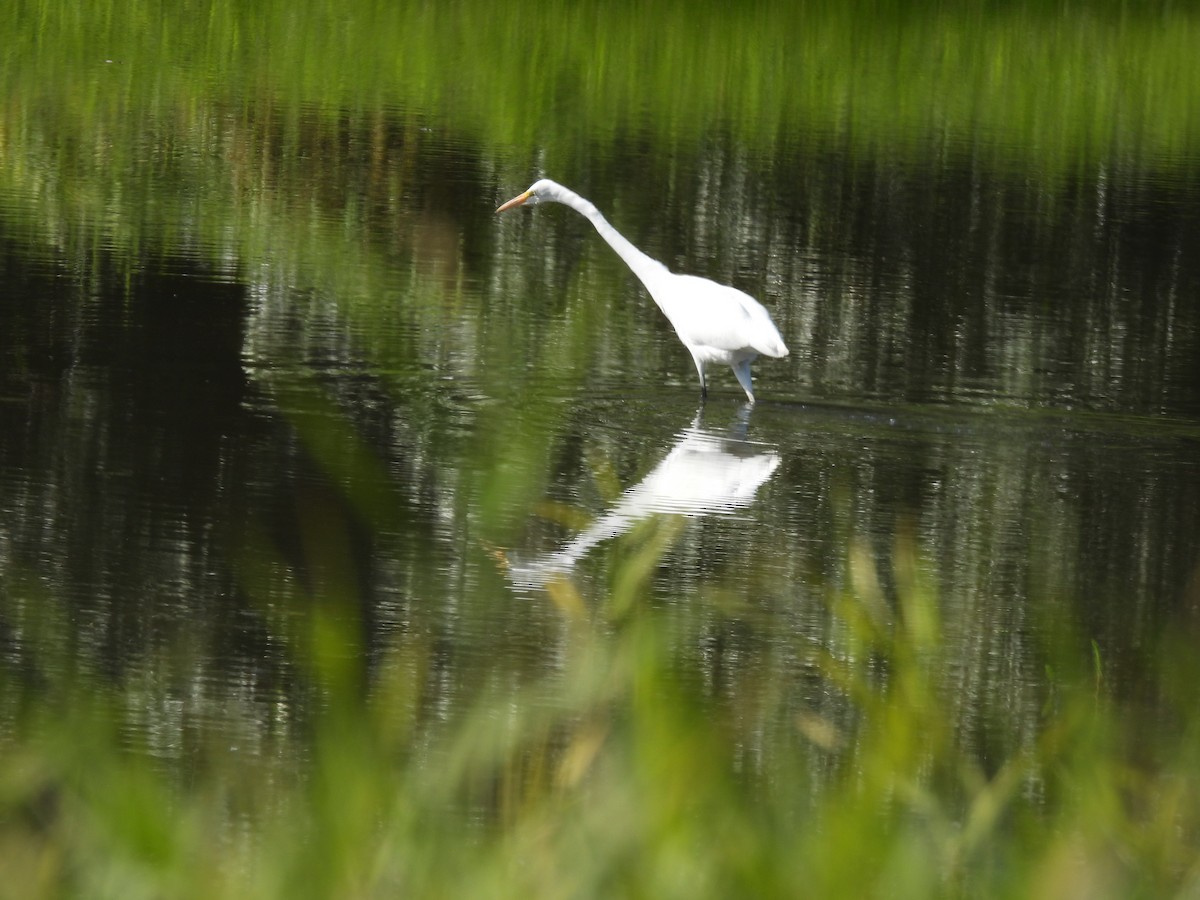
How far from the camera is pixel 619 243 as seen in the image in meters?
8.27

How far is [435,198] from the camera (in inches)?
439

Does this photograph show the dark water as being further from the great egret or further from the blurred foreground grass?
the blurred foreground grass

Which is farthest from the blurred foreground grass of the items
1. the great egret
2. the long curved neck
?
the long curved neck

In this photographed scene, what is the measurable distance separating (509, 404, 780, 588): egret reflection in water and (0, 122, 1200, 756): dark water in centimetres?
2

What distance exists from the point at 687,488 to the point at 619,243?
2.25 meters

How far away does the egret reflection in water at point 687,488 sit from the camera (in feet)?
17.6

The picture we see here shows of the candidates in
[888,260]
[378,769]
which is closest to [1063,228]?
[888,260]

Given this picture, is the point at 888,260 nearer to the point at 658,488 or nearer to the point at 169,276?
the point at 169,276

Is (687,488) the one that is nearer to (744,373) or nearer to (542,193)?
(744,373)

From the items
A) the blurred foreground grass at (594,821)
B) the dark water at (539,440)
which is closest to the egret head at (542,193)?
the dark water at (539,440)

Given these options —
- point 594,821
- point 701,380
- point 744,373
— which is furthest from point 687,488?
point 594,821

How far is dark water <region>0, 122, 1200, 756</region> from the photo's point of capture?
4.80m

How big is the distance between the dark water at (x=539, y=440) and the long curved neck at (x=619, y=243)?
0.34m

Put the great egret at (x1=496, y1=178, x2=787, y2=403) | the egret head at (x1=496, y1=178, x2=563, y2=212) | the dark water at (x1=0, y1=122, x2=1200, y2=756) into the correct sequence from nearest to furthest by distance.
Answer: the dark water at (x1=0, y1=122, x2=1200, y2=756)
the great egret at (x1=496, y1=178, x2=787, y2=403)
the egret head at (x1=496, y1=178, x2=563, y2=212)
